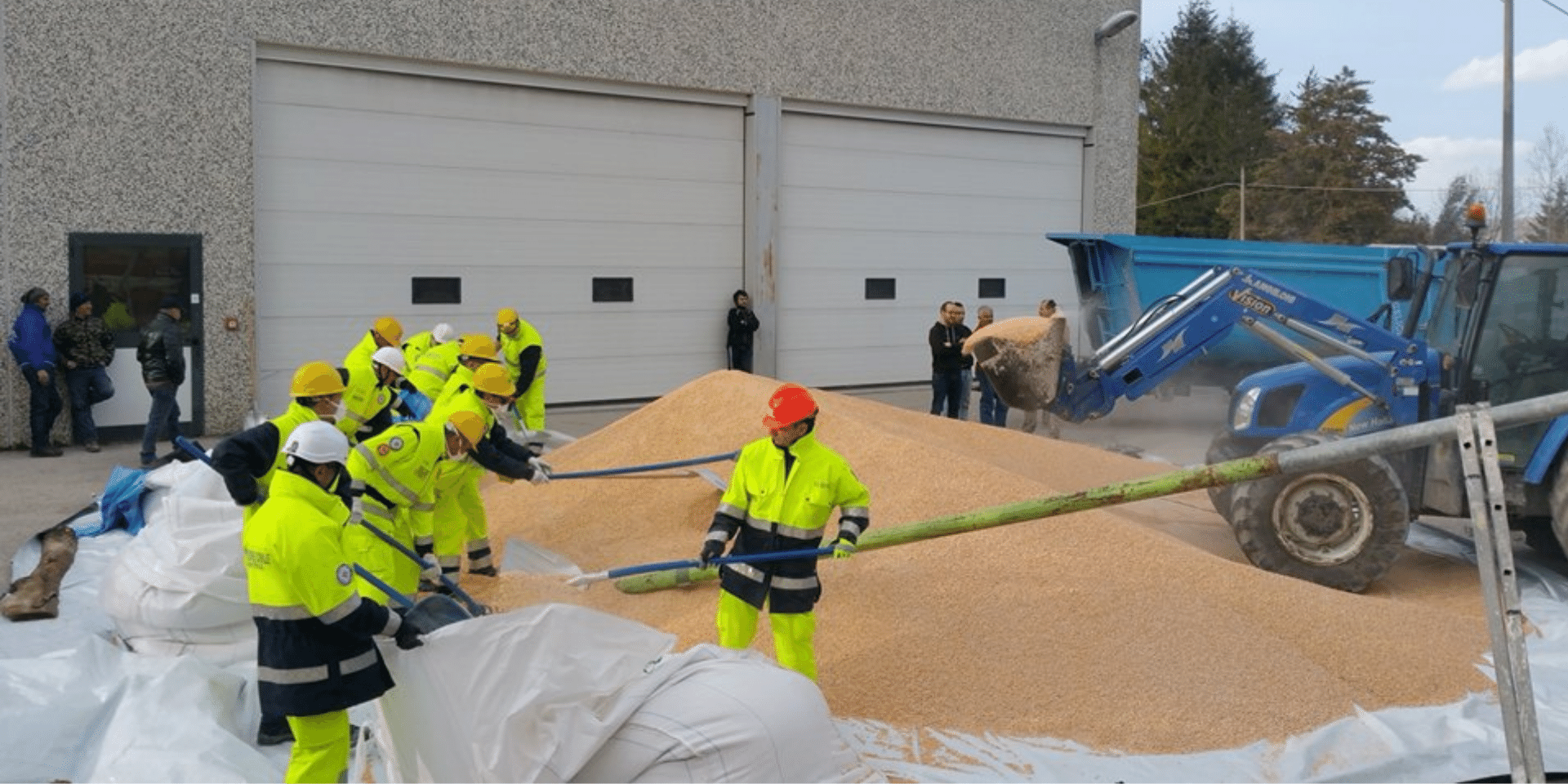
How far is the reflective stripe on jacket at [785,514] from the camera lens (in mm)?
6176

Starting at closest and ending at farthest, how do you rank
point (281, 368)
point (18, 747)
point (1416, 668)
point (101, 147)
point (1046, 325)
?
point (18, 747) → point (1416, 668) → point (1046, 325) → point (101, 147) → point (281, 368)

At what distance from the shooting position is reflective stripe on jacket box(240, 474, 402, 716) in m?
4.62

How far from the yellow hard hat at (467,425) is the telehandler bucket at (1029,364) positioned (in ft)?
16.5

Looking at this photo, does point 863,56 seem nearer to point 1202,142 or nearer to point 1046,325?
point 1046,325

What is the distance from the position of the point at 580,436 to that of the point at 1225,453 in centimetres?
765

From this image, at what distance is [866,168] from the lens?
19453mm

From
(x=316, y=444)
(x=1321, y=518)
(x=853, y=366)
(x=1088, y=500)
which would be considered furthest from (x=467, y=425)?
(x=853, y=366)

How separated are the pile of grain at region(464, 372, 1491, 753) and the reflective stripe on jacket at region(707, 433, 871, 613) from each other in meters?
0.62

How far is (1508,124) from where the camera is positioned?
850 inches

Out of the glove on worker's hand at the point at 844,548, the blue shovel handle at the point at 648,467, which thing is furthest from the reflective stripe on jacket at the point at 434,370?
the glove on worker's hand at the point at 844,548

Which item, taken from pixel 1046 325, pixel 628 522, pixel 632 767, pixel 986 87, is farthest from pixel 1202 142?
pixel 632 767

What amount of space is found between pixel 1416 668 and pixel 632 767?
4.21 meters

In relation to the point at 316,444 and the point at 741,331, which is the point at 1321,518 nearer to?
the point at 316,444

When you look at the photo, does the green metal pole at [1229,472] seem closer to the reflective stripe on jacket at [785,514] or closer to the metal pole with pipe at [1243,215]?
the reflective stripe on jacket at [785,514]
